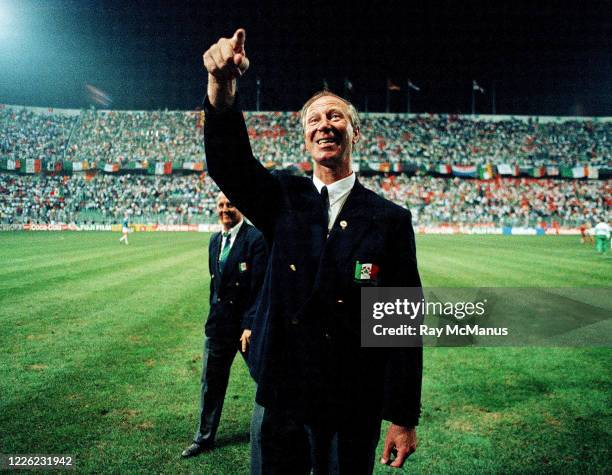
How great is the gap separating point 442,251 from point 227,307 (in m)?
19.1

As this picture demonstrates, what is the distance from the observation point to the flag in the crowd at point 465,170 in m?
48.2

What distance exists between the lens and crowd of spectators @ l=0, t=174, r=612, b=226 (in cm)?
3972

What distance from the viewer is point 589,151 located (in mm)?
49938

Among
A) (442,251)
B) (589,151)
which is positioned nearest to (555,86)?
(589,151)

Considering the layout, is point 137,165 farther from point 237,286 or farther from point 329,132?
point 329,132

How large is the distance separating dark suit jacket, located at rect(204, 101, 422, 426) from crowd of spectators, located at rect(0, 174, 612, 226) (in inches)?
1491

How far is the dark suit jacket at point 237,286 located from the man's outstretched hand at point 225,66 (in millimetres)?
2512

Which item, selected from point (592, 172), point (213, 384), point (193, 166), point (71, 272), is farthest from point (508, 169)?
point (213, 384)

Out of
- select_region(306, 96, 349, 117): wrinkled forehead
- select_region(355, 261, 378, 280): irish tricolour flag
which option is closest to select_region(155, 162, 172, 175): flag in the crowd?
select_region(306, 96, 349, 117): wrinkled forehead

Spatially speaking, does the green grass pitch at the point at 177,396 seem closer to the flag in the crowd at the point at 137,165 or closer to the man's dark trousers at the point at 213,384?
the man's dark trousers at the point at 213,384

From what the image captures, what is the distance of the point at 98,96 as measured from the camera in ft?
182

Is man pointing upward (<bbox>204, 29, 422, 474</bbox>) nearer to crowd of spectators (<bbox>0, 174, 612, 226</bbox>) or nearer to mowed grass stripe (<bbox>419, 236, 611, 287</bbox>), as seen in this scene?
mowed grass stripe (<bbox>419, 236, 611, 287</bbox>)

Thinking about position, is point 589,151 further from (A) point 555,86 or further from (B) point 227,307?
(B) point 227,307

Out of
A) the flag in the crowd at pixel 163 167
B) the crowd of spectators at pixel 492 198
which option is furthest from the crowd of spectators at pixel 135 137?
the crowd of spectators at pixel 492 198
